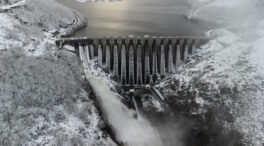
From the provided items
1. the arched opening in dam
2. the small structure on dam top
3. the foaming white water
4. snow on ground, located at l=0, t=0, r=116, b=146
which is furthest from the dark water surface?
the foaming white water

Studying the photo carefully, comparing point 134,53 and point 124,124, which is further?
point 134,53

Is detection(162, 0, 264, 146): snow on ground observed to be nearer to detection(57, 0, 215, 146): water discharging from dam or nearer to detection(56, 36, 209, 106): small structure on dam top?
detection(56, 36, 209, 106): small structure on dam top

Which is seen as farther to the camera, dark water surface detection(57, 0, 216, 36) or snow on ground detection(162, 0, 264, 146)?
dark water surface detection(57, 0, 216, 36)

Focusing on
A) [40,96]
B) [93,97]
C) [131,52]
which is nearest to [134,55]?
[131,52]

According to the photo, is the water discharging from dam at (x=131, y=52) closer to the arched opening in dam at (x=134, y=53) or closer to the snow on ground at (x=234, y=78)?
the arched opening in dam at (x=134, y=53)

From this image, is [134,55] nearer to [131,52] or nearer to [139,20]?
[131,52]

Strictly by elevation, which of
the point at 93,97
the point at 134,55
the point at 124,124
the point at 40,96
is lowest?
the point at 124,124

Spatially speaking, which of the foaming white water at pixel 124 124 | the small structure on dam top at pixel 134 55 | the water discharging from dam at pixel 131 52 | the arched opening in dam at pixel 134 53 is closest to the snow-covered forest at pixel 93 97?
the arched opening in dam at pixel 134 53
